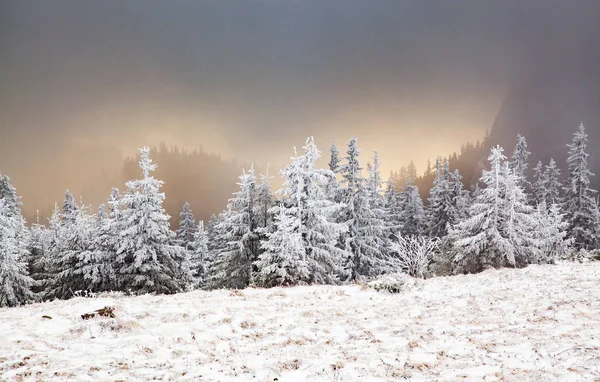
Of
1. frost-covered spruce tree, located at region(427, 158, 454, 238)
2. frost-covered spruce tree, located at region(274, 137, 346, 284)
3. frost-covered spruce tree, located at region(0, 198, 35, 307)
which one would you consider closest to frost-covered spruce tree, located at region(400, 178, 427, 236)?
frost-covered spruce tree, located at region(427, 158, 454, 238)

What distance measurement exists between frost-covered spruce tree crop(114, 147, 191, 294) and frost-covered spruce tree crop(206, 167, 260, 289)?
3.45m

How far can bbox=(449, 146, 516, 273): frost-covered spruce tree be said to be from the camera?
64.9ft

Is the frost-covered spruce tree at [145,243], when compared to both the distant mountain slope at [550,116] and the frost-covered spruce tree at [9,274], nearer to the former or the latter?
the frost-covered spruce tree at [9,274]

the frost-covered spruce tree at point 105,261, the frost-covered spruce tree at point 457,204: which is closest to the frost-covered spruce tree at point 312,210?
the frost-covered spruce tree at point 105,261

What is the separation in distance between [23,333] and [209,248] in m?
43.3

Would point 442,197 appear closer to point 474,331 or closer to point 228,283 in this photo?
point 228,283

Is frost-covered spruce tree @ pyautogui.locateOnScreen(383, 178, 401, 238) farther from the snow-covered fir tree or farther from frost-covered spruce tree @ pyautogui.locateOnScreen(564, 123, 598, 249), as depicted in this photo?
the snow-covered fir tree

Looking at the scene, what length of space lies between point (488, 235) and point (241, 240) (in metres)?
15.5

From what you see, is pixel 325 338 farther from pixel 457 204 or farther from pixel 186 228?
pixel 186 228

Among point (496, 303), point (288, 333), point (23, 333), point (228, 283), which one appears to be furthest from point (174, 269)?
point (496, 303)

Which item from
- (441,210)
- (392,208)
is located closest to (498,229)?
(441,210)

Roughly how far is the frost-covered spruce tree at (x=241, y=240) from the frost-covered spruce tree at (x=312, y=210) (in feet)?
9.78

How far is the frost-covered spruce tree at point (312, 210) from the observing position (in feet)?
66.6

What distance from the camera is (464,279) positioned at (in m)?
16.8
